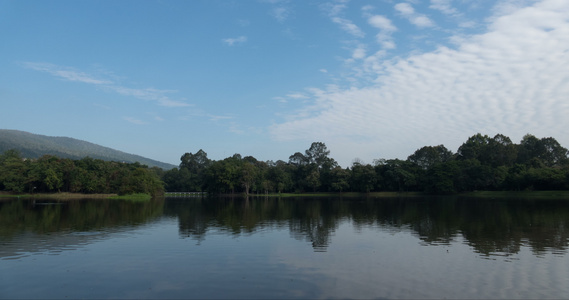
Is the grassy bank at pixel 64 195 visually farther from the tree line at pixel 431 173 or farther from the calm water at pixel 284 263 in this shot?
the calm water at pixel 284 263

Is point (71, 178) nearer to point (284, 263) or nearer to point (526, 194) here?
point (284, 263)

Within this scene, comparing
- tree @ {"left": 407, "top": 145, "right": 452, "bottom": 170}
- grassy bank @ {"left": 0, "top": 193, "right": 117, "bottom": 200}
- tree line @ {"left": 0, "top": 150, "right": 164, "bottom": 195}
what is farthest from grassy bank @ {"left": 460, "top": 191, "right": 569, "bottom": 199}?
grassy bank @ {"left": 0, "top": 193, "right": 117, "bottom": 200}

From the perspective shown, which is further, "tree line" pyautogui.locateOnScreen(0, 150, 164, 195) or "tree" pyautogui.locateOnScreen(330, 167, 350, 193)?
"tree" pyautogui.locateOnScreen(330, 167, 350, 193)

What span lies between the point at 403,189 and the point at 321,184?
81.8 feet

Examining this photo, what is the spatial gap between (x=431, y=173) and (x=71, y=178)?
92.7 meters

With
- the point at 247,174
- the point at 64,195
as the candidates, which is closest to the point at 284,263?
the point at 64,195

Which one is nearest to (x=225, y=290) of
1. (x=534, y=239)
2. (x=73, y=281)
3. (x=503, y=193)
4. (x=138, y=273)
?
(x=138, y=273)

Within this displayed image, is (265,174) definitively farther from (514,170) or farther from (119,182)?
(514,170)

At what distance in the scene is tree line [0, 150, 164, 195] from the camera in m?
81.4

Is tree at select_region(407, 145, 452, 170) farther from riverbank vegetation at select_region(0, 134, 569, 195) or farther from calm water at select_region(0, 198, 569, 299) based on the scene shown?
calm water at select_region(0, 198, 569, 299)

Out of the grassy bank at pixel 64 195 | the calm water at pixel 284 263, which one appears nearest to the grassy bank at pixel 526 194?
the calm water at pixel 284 263

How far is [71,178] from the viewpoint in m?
82.6

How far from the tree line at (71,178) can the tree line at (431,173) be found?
28.3 m

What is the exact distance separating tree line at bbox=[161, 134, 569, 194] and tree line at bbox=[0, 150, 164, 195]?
28.3 m
